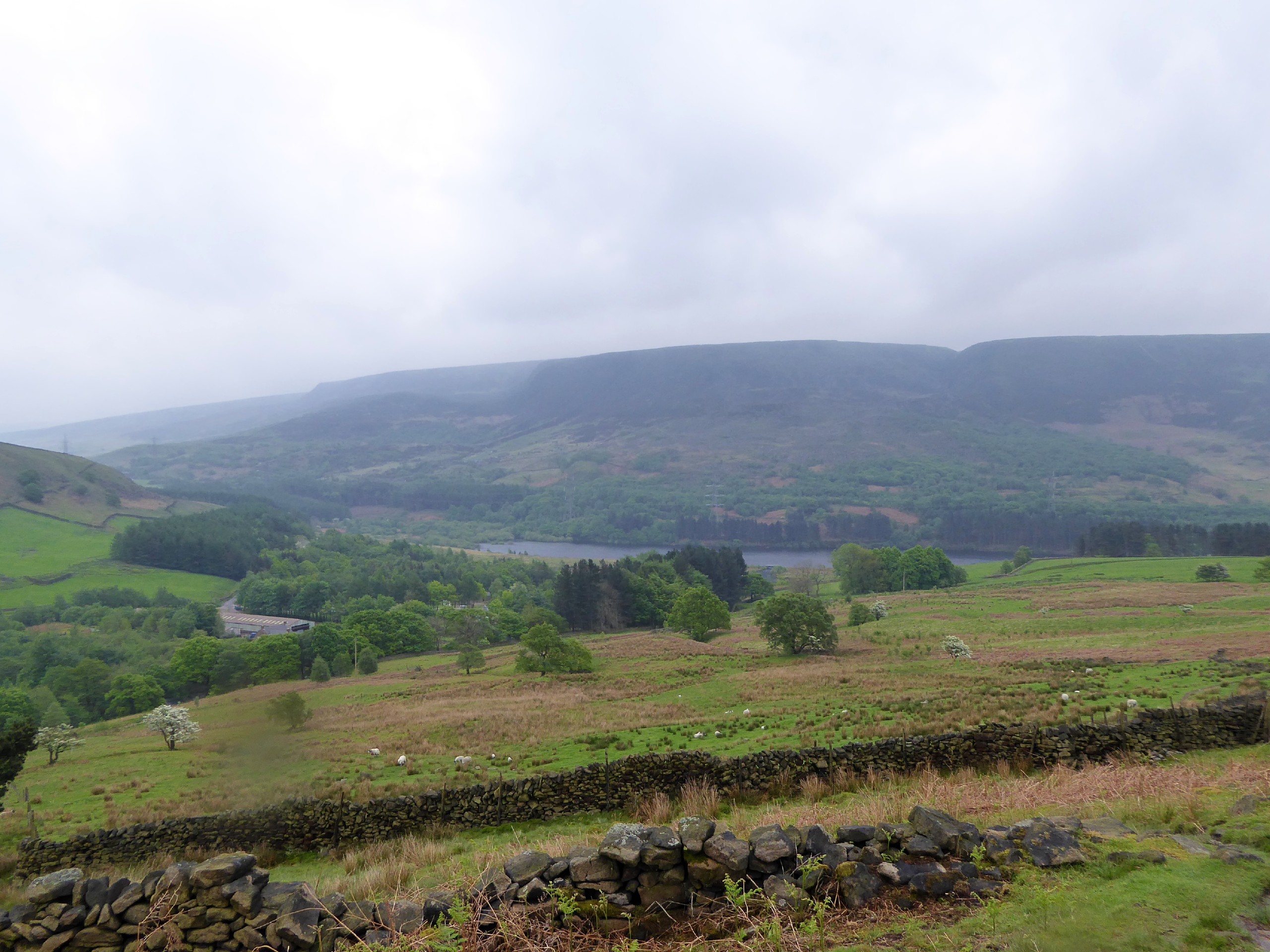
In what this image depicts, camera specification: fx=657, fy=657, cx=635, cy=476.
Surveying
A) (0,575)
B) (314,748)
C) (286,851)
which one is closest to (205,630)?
(0,575)

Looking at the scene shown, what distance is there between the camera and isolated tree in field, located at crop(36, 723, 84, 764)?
32.6 m

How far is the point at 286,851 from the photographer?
53.7 feet

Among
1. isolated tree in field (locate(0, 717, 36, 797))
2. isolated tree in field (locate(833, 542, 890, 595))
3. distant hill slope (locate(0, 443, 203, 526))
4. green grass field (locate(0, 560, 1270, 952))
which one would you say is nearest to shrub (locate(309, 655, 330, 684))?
green grass field (locate(0, 560, 1270, 952))

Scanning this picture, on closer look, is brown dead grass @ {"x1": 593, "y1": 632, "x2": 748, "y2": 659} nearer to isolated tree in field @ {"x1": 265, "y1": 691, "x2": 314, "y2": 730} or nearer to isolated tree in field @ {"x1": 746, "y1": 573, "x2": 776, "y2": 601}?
isolated tree in field @ {"x1": 265, "y1": 691, "x2": 314, "y2": 730}

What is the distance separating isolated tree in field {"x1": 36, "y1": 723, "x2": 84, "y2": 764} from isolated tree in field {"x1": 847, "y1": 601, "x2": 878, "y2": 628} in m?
56.6

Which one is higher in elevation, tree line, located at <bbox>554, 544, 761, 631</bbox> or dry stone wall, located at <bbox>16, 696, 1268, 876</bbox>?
dry stone wall, located at <bbox>16, 696, 1268, 876</bbox>

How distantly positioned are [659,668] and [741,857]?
38.4 m

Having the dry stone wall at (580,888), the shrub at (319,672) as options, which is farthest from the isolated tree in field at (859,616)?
the dry stone wall at (580,888)

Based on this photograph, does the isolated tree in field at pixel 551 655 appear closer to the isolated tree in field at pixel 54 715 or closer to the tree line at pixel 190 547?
the isolated tree in field at pixel 54 715

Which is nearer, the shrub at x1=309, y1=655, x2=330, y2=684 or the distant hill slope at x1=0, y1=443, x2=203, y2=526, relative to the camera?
the shrub at x1=309, y1=655, x2=330, y2=684

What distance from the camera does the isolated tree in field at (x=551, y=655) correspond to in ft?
168

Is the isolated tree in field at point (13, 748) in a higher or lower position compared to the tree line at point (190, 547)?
higher

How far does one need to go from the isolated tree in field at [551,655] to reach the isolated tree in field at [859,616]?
24994mm

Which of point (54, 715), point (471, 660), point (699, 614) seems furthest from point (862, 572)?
point (54, 715)
